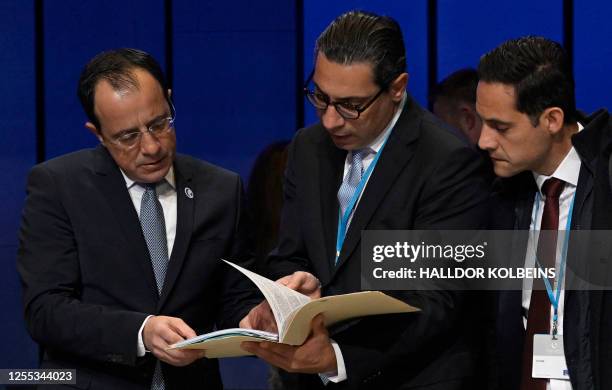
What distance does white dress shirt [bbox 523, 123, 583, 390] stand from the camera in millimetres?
2756

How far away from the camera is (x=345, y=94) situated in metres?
2.82

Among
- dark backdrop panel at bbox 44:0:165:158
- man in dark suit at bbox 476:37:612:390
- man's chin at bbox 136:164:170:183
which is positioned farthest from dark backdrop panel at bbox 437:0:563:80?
man's chin at bbox 136:164:170:183

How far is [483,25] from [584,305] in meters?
3.33

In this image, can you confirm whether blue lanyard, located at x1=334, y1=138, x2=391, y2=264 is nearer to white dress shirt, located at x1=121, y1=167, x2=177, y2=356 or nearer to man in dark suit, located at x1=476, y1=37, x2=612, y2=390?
man in dark suit, located at x1=476, y1=37, x2=612, y2=390

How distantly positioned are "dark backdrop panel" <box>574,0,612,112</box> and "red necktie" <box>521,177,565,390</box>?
2.89m

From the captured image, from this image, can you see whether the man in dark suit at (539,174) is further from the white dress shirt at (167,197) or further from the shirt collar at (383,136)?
the white dress shirt at (167,197)

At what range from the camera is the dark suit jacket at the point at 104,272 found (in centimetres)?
279

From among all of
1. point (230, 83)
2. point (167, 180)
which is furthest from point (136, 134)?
point (230, 83)

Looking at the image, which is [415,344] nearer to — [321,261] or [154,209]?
[321,261]

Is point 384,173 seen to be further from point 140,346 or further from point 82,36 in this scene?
point 82,36

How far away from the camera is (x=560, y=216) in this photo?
2818 mm

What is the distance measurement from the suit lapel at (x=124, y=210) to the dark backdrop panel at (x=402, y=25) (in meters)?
2.91

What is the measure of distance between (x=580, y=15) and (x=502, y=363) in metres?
3.23

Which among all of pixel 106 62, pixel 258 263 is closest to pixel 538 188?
pixel 106 62
